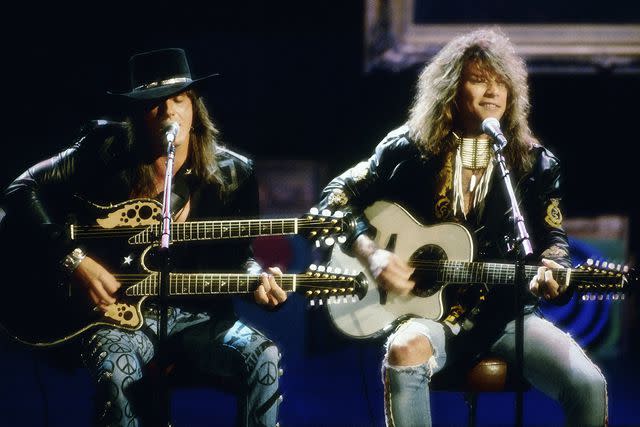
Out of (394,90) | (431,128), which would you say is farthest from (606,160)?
(431,128)

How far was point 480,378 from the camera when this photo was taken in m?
2.97

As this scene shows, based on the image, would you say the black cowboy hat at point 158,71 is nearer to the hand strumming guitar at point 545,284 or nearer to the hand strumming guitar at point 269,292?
the hand strumming guitar at point 269,292

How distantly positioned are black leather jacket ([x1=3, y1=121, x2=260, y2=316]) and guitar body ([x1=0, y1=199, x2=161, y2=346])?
4.9 inches

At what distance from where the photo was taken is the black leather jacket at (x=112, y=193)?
3.22 meters

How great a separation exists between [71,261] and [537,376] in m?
1.90

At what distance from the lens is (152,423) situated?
2.83m

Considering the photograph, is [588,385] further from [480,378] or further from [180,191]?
[180,191]

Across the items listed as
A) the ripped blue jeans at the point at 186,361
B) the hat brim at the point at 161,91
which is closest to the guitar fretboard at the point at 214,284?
the ripped blue jeans at the point at 186,361

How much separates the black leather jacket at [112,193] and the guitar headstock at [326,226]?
305 mm

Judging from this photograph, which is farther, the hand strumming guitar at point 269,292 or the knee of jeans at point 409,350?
the hand strumming guitar at point 269,292

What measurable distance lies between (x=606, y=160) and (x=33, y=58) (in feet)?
13.8

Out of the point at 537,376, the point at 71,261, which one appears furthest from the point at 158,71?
the point at 537,376

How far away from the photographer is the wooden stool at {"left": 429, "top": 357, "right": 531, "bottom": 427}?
9.76 feet

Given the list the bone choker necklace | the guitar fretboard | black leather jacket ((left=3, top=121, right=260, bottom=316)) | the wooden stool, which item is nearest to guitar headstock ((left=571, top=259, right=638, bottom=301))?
the wooden stool
